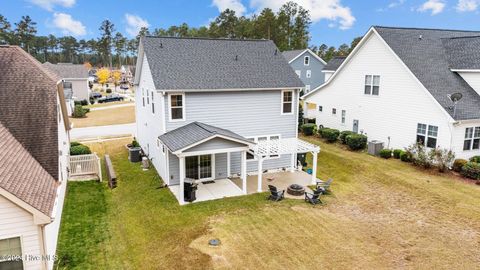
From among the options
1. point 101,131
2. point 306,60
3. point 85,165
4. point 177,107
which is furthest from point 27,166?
point 306,60

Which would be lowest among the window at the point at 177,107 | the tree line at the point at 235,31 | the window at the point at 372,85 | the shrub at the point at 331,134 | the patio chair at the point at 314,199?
the patio chair at the point at 314,199

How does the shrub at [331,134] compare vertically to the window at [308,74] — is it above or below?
below

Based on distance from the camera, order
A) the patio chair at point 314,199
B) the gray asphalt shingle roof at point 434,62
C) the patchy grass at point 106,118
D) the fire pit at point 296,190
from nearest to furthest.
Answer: the patio chair at point 314,199 < the fire pit at point 296,190 < the gray asphalt shingle roof at point 434,62 < the patchy grass at point 106,118

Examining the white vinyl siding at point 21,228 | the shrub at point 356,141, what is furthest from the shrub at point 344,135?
the white vinyl siding at point 21,228

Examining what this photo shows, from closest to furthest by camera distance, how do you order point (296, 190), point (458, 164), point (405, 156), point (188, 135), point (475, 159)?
1. point (188, 135)
2. point (296, 190)
3. point (458, 164)
4. point (475, 159)
5. point (405, 156)

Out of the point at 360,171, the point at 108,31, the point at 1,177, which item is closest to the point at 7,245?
the point at 1,177

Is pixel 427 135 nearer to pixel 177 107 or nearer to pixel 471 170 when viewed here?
pixel 471 170

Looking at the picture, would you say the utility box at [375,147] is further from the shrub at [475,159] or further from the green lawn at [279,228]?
the shrub at [475,159]
